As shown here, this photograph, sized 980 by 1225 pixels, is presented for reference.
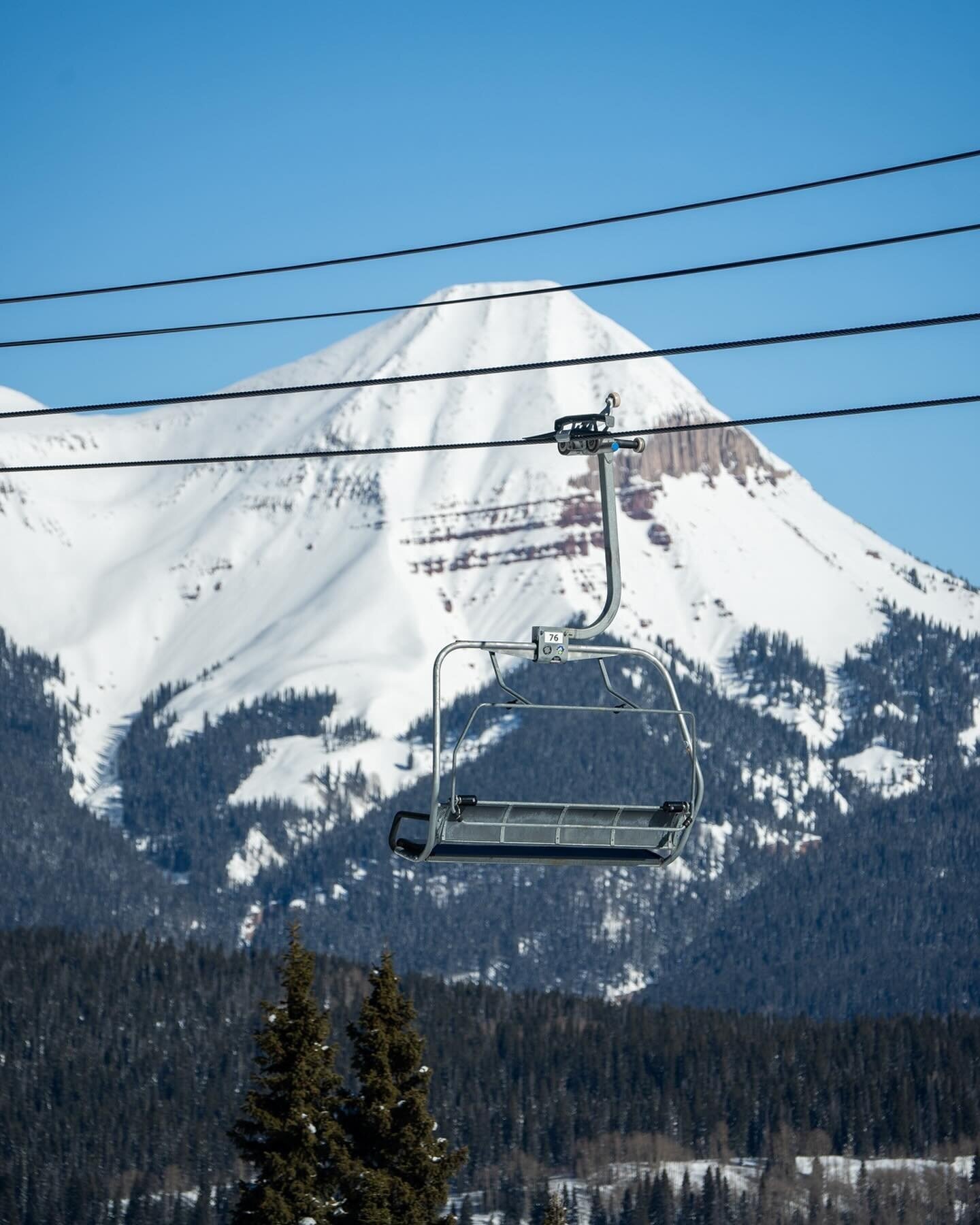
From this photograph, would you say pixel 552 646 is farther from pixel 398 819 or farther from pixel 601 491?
pixel 398 819

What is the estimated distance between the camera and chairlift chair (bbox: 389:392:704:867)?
1978 centimetres

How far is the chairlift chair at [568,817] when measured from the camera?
19781 millimetres

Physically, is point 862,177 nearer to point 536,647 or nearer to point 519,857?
point 536,647

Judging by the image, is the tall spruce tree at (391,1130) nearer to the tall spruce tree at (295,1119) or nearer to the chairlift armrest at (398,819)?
the tall spruce tree at (295,1119)

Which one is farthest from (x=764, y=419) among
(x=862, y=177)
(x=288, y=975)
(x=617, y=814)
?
(x=288, y=975)

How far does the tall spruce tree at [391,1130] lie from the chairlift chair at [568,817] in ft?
Answer: 74.6

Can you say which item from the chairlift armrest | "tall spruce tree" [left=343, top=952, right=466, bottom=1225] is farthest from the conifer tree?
the chairlift armrest

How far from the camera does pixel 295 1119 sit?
4172 centimetres

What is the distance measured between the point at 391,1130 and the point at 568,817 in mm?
23849

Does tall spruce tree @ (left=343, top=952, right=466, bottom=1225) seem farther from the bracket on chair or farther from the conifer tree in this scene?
the bracket on chair

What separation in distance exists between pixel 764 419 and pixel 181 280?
8.50m

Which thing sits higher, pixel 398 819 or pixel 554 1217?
pixel 398 819

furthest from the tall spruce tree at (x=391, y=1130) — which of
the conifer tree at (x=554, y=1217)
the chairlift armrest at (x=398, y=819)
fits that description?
the chairlift armrest at (x=398, y=819)

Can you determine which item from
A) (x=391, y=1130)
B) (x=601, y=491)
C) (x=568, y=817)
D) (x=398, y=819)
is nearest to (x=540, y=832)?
(x=568, y=817)
